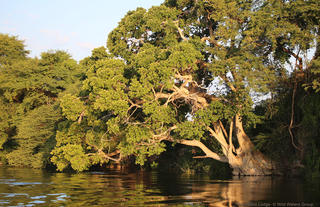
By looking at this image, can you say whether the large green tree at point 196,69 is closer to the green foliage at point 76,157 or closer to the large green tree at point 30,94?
the green foliage at point 76,157

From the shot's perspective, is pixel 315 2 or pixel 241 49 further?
pixel 241 49

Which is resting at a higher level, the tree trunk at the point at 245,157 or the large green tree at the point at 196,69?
the large green tree at the point at 196,69

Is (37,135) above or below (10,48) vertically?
below

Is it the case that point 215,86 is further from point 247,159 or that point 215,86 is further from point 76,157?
point 76,157

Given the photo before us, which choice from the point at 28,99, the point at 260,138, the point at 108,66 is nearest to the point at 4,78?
the point at 28,99

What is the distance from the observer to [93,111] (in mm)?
24844

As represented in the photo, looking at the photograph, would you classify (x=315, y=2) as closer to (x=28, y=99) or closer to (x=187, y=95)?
(x=187, y=95)

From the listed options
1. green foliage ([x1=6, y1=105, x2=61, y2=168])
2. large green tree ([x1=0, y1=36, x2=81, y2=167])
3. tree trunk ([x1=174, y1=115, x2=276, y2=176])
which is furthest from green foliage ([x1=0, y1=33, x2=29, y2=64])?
tree trunk ([x1=174, y1=115, x2=276, y2=176])

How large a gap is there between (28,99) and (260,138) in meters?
28.1

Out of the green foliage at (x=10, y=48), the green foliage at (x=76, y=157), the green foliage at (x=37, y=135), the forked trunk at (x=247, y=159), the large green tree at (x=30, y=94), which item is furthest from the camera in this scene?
the green foliage at (x=10, y=48)

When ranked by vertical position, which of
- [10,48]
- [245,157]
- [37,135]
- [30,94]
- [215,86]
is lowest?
[245,157]

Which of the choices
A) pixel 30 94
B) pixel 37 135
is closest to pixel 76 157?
pixel 37 135

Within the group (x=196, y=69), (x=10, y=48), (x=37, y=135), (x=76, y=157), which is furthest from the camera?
(x=10, y=48)

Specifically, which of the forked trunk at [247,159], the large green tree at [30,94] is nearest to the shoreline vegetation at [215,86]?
the forked trunk at [247,159]
